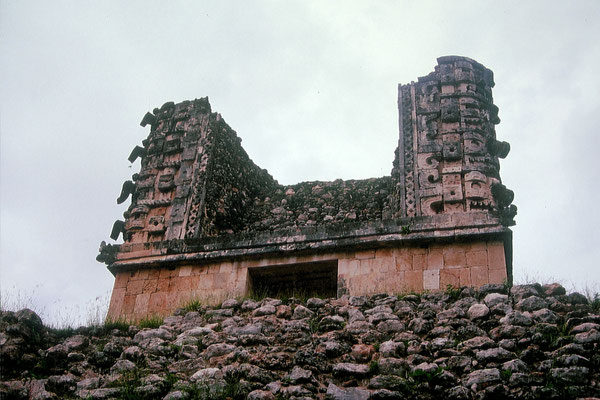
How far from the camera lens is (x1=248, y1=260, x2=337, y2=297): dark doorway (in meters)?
9.79

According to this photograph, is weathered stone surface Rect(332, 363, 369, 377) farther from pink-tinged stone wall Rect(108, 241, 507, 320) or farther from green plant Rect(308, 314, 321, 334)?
pink-tinged stone wall Rect(108, 241, 507, 320)

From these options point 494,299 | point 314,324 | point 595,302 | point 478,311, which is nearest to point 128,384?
point 314,324

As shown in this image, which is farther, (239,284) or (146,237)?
(146,237)

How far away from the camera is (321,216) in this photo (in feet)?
37.9

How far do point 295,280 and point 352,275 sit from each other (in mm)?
1053

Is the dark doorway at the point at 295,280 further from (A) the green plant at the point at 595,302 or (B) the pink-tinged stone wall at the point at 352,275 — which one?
(A) the green plant at the point at 595,302

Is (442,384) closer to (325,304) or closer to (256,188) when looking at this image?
(325,304)

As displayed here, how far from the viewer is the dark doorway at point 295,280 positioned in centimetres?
979

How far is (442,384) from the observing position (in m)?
5.20

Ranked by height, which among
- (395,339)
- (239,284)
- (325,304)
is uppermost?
(239,284)

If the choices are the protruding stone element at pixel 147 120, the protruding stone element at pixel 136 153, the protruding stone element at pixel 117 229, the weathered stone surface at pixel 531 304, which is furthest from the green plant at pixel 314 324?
the protruding stone element at pixel 147 120

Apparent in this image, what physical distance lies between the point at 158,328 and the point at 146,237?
381 centimetres

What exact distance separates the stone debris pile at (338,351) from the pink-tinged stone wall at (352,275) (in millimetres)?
1545

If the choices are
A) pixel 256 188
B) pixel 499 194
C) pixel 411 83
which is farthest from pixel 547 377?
pixel 256 188
